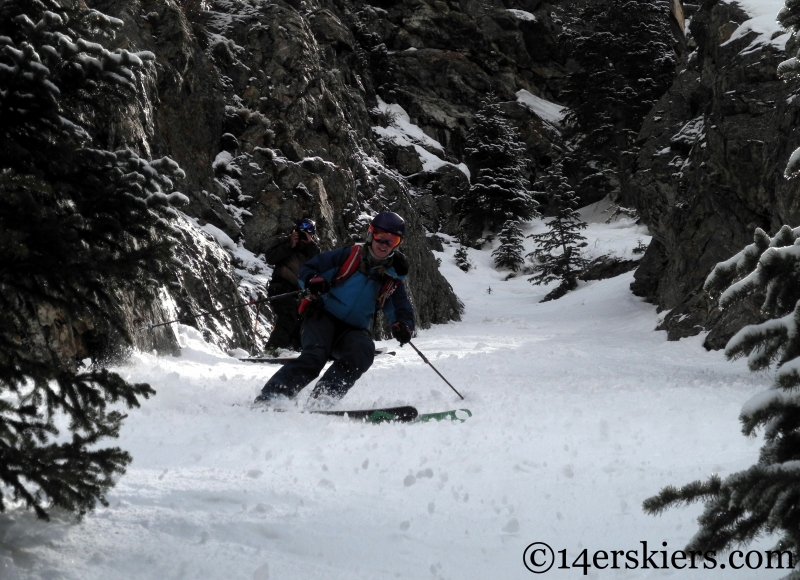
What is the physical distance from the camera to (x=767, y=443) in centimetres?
211

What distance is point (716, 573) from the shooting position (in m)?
2.76

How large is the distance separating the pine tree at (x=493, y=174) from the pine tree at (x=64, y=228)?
39.1 m

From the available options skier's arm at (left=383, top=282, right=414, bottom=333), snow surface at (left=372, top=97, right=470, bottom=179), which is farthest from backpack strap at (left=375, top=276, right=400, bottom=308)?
snow surface at (left=372, top=97, right=470, bottom=179)

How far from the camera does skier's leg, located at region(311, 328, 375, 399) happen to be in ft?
20.9

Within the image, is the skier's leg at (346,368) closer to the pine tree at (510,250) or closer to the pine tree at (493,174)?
the pine tree at (510,250)

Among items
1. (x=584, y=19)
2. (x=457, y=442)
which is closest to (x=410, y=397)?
(x=457, y=442)

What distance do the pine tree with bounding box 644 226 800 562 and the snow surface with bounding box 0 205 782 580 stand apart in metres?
0.92

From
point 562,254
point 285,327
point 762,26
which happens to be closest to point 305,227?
point 285,327

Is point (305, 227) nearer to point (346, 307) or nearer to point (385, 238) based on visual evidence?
point (346, 307)

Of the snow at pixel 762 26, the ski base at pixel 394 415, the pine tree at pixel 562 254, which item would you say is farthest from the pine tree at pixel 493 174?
the ski base at pixel 394 415

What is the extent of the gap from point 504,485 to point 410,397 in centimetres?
353

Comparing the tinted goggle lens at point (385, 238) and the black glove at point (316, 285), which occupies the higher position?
the tinted goggle lens at point (385, 238)

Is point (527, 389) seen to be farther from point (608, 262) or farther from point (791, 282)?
point (608, 262)

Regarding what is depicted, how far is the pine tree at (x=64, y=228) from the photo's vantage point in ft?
8.31
